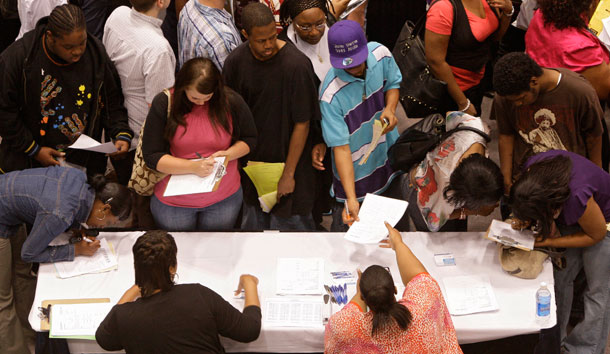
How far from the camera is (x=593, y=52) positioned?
12.2ft

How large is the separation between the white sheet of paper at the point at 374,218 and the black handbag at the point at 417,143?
0.81 feet

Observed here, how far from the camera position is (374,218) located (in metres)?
3.40

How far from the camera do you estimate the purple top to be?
3.01 metres

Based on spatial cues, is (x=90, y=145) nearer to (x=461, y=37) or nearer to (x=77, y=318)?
(x=77, y=318)

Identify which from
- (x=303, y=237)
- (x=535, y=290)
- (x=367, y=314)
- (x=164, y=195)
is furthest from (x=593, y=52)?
(x=164, y=195)

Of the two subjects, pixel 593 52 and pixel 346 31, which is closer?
Answer: pixel 346 31

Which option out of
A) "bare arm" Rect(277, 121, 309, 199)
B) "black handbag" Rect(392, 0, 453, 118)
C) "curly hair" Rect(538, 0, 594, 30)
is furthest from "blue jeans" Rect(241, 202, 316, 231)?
"curly hair" Rect(538, 0, 594, 30)

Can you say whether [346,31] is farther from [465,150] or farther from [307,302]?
[307,302]

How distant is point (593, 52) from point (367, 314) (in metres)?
2.08

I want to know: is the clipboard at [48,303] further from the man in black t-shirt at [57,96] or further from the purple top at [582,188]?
the purple top at [582,188]

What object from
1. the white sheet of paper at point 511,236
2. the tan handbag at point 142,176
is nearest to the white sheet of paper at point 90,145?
the tan handbag at point 142,176

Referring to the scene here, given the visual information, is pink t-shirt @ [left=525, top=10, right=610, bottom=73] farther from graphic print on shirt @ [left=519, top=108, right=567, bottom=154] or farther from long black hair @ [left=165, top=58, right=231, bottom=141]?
long black hair @ [left=165, top=58, right=231, bottom=141]

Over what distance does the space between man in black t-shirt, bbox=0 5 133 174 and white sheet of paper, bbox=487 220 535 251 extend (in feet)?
6.57

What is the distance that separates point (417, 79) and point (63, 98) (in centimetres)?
195
